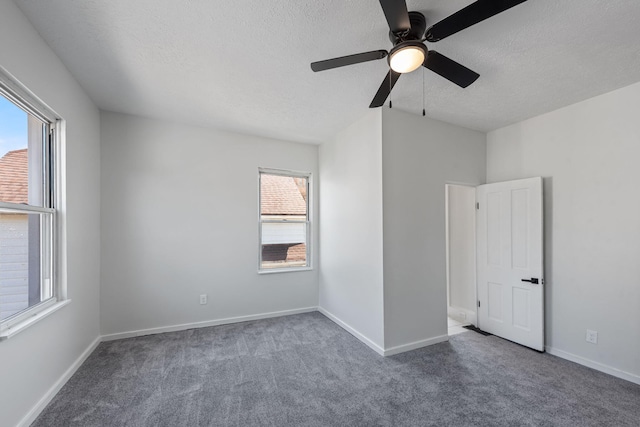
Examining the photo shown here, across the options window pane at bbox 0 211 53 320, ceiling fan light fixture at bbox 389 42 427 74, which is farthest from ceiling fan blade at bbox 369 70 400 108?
window pane at bbox 0 211 53 320

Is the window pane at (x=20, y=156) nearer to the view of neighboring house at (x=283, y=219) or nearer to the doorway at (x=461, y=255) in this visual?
the view of neighboring house at (x=283, y=219)

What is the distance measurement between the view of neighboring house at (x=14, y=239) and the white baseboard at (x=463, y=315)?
470cm

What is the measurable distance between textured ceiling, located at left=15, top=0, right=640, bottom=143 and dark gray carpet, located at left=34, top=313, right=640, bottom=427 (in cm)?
271

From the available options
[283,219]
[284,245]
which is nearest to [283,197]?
[283,219]

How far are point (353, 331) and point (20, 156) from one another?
3529 millimetres

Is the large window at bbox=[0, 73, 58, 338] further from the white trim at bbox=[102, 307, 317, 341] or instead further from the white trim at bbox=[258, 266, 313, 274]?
the white trim at bbox=[258, 266, 313, 274]

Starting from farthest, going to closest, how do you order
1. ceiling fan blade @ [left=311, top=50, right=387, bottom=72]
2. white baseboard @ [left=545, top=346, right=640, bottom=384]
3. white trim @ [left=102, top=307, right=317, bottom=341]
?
1. white trim @ [left=102, top=307, right=317, bottom=341]
2. white baseboard @ [left=545, top=346, right=640, bottom=384]
3. ceiling fan blade @ [left=311, top=50, right=387, bottom=72]

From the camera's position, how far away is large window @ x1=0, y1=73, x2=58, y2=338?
1761 millimetres

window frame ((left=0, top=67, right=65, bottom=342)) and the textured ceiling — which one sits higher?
A: the textured ceiling

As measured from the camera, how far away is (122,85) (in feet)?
8.60

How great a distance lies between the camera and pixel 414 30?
5.31 feet

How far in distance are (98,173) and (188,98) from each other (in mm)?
1439

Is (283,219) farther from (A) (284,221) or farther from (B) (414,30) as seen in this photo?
(B) (414,30)

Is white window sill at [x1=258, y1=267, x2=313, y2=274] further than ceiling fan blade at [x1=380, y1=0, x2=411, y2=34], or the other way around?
white window sill at [x1=258, y1=267, x2=313, y2=274]
